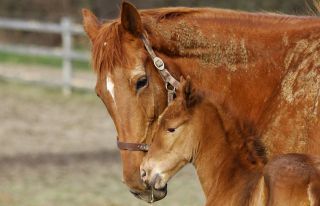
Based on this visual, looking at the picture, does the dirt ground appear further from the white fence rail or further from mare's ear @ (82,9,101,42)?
mare's ear @ (82,9,101,42)

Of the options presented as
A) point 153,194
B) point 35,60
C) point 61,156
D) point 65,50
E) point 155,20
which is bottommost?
point 35,60

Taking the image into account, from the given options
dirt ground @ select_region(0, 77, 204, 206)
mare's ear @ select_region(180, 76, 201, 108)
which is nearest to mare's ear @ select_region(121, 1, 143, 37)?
mare's ear @ select_region(180, 76, 201, 108)

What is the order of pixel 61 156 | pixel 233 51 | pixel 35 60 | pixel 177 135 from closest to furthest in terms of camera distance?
pixel 177 135
pixel 233 51
pixel 61 156
pixel 35 60

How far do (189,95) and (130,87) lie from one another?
49cm

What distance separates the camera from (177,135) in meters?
5.09

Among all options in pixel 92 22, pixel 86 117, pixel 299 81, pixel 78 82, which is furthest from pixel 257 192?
pixel 78 82

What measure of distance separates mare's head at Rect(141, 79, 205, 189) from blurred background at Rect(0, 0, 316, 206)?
1.49m

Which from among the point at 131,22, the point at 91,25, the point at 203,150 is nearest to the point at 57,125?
the point at 91,25

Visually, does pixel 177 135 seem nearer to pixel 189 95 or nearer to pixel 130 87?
pixel 189 95

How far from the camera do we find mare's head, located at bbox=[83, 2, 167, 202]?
5465mm

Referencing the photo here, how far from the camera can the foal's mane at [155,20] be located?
216 inches

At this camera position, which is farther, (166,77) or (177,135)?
(166,77)

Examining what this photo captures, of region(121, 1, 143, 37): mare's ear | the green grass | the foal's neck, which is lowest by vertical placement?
the green grass

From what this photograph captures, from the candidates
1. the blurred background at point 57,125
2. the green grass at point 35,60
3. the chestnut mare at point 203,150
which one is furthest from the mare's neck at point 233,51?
the green grass at point 35,60
